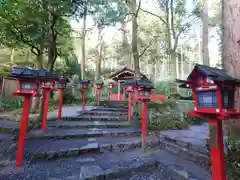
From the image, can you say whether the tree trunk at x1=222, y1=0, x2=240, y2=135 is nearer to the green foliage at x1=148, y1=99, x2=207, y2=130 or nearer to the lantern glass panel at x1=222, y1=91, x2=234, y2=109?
the lantern glass panel at x1=222, y1=91, x2=234, y2=109

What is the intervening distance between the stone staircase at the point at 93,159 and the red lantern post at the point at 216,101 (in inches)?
46.3

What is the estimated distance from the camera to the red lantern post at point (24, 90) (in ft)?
9.16

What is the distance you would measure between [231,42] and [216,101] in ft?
7.27

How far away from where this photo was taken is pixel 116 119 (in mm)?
6242

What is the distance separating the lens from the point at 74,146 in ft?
11.7

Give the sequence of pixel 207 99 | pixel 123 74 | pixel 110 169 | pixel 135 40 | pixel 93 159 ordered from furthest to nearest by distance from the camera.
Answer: pixel 123 74
pixel 135 40
pixel 93 159
pixel 110 169
pixel 207 99

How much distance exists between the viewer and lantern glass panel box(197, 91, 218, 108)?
1.55 meters

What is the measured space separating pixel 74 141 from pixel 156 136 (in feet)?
8.49

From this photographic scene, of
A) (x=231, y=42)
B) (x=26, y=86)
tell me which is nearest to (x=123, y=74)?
(x=231, y=42)

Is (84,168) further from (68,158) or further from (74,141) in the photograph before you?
(74,141)

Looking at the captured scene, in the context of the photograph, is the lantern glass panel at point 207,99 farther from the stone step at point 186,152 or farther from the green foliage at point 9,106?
the green foliage at point 9,106

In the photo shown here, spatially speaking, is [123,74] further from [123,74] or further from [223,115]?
[223,115]

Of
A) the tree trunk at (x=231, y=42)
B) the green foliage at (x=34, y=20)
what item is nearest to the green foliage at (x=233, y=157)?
the tree trunk at (x=231, y=42)

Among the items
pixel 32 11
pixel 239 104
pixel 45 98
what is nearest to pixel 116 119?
pixel 45 98
